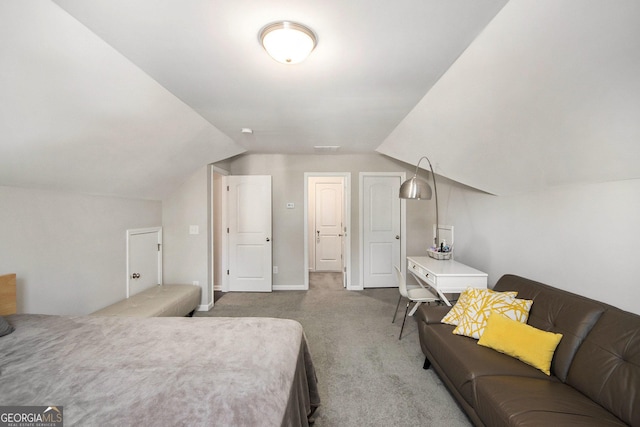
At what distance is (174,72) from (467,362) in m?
2.66

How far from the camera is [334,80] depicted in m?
1.88

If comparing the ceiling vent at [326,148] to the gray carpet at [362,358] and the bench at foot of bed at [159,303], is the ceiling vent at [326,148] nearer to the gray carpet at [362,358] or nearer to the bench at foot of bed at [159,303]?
the gray carpet at [362,358]

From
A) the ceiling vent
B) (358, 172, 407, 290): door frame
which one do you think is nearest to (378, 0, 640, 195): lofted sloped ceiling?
the ceiling vent

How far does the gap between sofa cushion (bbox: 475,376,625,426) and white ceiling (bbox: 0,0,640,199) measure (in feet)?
4.25

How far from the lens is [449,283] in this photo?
2.52 meters

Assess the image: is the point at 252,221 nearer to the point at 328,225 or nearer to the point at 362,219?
the point at 362,219

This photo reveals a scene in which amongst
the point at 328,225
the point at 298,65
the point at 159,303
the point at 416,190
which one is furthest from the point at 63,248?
the point at 328,225

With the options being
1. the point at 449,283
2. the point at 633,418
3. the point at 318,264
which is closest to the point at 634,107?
the point at 633,418

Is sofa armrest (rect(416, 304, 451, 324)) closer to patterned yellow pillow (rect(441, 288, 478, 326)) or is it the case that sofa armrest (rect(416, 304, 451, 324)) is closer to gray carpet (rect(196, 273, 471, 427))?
patterned yellow pillow (rect(441, 288, 478, 326))

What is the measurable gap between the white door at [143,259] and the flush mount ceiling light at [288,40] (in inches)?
104

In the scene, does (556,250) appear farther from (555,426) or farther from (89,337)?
(89,337)

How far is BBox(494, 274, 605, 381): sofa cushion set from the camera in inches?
61.0

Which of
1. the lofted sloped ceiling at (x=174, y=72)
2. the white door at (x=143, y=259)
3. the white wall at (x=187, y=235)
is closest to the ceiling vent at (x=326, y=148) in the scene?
the lofted sloped ceiling at (x=174, y=72)

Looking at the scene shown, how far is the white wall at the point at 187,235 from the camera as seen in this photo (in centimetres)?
359
